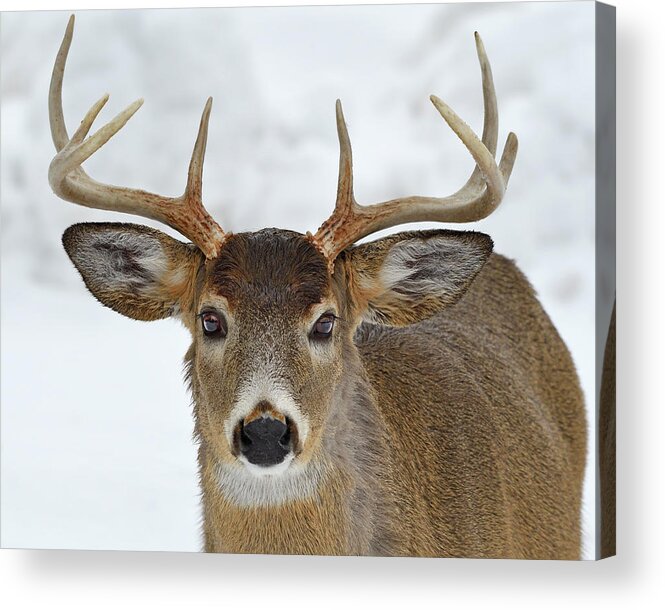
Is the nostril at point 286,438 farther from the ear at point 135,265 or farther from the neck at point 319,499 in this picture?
the ear at point 135,265

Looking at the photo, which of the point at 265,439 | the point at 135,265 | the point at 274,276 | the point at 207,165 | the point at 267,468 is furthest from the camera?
the point at 207,165

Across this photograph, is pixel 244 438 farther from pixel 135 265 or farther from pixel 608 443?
pixel 608 443

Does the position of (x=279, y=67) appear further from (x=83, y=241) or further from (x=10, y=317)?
(x=10, y=317)

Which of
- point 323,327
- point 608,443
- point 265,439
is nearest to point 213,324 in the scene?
point 323,327

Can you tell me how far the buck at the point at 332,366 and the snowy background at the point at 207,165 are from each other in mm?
166

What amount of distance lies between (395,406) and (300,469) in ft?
2.03

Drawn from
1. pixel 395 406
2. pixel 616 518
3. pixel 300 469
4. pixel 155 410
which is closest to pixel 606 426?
pixel 616 518

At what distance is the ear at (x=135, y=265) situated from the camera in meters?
4.78

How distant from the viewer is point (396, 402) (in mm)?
5109

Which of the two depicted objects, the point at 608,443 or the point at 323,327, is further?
the point at 608,443

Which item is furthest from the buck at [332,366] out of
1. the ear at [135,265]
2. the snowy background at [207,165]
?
the snowy background at [207,165]

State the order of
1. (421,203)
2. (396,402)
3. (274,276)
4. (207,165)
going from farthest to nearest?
(207,165) → (396,402) → (421,203) → (274,276)

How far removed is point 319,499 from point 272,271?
740 mm

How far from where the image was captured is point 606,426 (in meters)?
4.86
